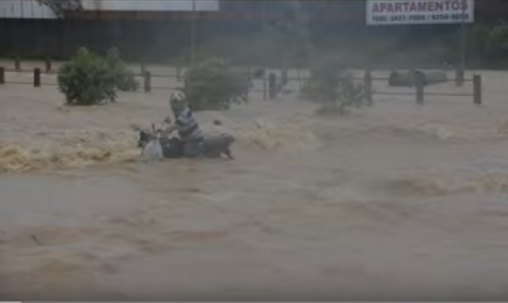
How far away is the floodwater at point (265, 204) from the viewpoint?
4227 millimetres

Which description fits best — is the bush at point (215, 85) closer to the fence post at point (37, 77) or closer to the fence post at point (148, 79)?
the fence post at point (148, 79)

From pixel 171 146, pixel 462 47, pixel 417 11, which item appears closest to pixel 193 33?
pixel 171 146

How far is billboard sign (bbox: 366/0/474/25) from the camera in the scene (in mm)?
4277

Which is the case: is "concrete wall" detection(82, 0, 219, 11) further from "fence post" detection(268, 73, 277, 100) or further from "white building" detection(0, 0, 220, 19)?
"fence post" detection(268, 73, 277, 100)

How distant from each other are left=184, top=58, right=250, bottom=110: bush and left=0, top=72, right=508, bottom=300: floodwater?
52mm

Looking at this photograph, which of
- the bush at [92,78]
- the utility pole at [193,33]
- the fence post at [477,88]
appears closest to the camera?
the utility pole at [193,33]

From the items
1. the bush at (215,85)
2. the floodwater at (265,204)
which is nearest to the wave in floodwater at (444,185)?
the floodwater at (265,204)

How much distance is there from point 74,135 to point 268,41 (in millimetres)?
801

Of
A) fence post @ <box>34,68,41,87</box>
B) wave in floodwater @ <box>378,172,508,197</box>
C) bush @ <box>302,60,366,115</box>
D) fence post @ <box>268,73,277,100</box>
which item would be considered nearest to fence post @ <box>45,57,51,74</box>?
fence post @ <box>34,68,41,87</box>

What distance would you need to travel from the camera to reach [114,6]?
4.29 m

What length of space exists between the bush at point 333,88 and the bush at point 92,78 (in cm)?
63

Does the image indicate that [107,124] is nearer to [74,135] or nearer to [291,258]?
[74,135]

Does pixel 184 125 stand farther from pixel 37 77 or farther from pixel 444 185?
pixel 444 185

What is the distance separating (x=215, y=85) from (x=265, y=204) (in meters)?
0.46
